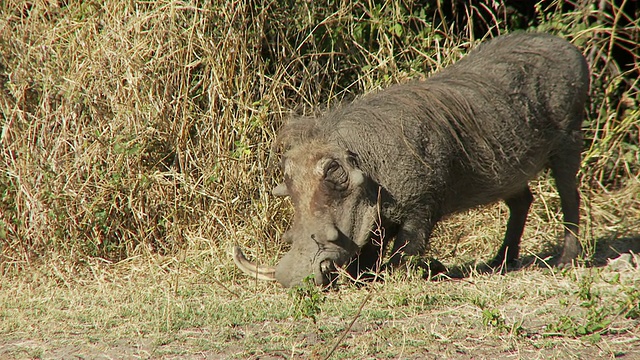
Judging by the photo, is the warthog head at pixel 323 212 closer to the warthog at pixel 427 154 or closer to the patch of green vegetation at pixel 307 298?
the warthog at pixel 427 154

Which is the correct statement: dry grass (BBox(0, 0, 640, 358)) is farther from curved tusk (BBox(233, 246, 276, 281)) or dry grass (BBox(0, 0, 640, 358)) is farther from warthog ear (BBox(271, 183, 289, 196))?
→ warthog ear (BBox(271, 183, 289, 196))

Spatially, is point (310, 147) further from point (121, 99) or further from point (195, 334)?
point (121, 99)

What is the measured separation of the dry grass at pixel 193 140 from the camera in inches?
188

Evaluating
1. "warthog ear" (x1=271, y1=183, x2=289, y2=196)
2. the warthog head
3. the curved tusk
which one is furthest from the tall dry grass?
the warthog head

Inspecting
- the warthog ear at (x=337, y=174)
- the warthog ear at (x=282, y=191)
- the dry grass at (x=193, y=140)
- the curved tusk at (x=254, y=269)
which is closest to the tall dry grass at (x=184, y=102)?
the dry grass at (x=193, y=140)

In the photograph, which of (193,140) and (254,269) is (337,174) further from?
(193,140)

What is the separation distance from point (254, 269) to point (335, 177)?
0.71 m

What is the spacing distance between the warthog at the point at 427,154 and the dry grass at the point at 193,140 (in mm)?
311

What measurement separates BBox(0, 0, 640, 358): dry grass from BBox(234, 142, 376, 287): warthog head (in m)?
0.21

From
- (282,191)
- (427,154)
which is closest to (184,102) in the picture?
(282,191)

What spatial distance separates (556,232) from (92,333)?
132 inches

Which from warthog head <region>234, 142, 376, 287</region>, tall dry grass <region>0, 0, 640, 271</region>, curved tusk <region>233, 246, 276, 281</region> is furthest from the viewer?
tall dry grass <region>0, 0, 640, 271</region>

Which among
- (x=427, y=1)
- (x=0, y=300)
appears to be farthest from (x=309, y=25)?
(x=0, y=300)

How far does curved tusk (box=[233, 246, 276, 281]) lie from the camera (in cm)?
426
